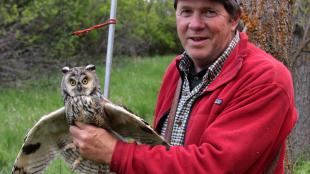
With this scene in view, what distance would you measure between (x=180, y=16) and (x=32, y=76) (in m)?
8.94

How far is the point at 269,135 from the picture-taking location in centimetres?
246

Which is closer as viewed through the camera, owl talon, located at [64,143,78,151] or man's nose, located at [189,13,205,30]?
man's nose, located at [189,13,205,30]

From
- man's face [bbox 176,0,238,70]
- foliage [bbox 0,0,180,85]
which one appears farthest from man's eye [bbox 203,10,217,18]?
foliage [bbox 0,0,180,85]

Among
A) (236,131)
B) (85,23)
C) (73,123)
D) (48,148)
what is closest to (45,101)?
(85,23)

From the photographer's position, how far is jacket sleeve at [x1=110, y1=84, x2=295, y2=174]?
2424 mm

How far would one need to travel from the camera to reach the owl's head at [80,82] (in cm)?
265

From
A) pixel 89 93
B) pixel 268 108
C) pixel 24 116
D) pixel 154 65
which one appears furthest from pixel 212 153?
pixel 154 65

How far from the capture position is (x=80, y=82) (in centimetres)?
265

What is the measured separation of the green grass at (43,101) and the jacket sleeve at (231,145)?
2.41 meters

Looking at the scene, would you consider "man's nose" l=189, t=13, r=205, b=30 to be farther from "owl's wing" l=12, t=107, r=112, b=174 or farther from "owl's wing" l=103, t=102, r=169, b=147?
"owl's wing" l=12, t=107, r=112, b=174

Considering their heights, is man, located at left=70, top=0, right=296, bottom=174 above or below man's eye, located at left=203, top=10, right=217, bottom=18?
below

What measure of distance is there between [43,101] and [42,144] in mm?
6101

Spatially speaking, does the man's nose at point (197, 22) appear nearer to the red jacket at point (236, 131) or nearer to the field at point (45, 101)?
the red jacket at point (236, 131)

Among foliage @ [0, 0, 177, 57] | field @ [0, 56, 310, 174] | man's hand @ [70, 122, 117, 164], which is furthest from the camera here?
foliage @ [0, 0, 177, 57]
